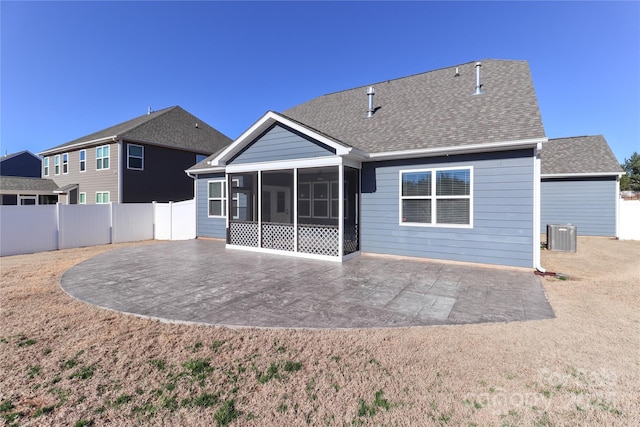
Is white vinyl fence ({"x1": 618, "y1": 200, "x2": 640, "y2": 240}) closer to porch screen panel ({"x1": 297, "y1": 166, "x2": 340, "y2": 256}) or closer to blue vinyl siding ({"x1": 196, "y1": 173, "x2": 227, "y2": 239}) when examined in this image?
porch screen panel ({"x1": 297, "y1": 166, "x2": 340, "y2": 256})

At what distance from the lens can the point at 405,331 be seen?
3.92 meters

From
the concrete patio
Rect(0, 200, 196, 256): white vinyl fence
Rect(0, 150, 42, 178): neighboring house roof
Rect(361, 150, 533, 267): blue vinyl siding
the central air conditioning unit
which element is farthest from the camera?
Rect(0, 150, 42, 178): neighboring house roof

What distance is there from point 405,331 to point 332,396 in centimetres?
172

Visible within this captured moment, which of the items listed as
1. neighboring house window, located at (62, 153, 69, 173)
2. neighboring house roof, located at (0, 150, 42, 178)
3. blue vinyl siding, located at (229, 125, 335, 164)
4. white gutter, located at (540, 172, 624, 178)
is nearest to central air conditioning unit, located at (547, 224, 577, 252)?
white gutter, located at (540, 172, 624, 178)

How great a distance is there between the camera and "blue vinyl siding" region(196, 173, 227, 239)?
13180 millimetres

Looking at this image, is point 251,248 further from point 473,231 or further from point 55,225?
point 55,225

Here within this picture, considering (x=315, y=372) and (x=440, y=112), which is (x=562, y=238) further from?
(x=315, y=372)

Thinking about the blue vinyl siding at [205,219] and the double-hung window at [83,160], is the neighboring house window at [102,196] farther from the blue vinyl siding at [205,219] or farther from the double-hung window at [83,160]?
the blue vinyl siding at [205,219]

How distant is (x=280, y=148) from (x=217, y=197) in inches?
200

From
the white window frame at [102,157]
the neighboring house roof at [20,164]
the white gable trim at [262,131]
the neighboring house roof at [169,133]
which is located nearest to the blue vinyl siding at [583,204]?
the white gable trim at [262,131]

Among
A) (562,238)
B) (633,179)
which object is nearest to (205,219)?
(562,238)

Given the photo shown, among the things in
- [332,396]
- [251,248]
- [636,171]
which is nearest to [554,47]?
[251,248]

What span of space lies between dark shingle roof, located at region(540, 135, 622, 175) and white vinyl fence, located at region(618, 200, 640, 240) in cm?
171

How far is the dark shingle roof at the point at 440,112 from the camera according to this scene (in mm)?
7773
